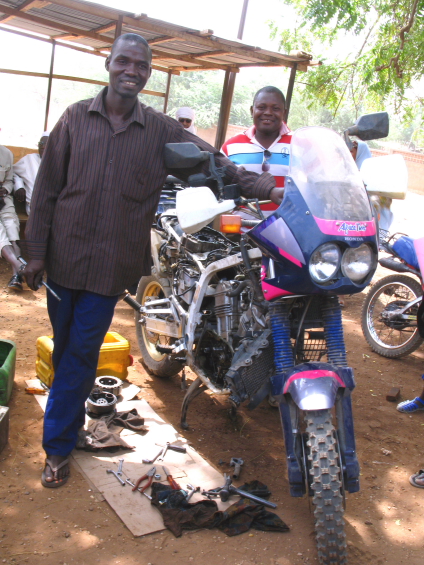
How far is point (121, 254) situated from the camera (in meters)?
2.89

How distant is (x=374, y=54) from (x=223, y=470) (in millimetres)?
9752

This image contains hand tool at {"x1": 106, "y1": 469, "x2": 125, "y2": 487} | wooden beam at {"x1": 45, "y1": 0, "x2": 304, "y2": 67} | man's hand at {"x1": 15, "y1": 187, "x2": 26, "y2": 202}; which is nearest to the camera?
hand tool at {"x1": 106, "y1": 469, "x2": 125, "y2": 487}

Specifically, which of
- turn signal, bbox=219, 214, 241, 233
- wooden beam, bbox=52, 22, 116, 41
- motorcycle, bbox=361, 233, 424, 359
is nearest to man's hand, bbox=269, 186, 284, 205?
turn signal, bbox=219, 214, 241, 233

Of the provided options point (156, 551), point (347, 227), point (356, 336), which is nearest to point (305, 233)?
point (347, 227)

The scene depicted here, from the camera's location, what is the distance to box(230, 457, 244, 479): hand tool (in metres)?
3.16

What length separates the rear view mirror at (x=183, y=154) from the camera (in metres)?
2.68

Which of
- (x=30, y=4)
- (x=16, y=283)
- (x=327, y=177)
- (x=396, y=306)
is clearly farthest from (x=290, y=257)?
(x=30, y=4)

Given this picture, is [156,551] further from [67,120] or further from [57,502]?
[67,120]

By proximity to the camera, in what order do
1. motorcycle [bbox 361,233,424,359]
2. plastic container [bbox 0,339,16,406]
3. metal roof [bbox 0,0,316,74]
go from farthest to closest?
metal roof [bbox 0,0,316,74], motorcycle [bbox 361,233,424,359], plastic container [bbox 0,339,16,406]

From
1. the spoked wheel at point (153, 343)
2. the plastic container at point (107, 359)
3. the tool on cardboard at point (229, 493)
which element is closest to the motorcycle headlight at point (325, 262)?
the tool on cardboard at point (229, 493)

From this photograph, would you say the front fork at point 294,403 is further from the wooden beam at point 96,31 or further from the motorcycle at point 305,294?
the wooden beam at point 96,31

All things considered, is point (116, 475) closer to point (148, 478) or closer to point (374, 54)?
point (148, 478)

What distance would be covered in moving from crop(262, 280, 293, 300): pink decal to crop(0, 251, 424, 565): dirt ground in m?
1.14

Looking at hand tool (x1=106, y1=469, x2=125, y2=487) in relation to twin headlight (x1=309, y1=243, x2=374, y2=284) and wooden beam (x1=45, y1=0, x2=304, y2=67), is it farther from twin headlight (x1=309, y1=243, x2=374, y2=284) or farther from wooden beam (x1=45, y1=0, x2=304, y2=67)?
wooden beam (x1=45, y1=0, x2=304, y2=67)
